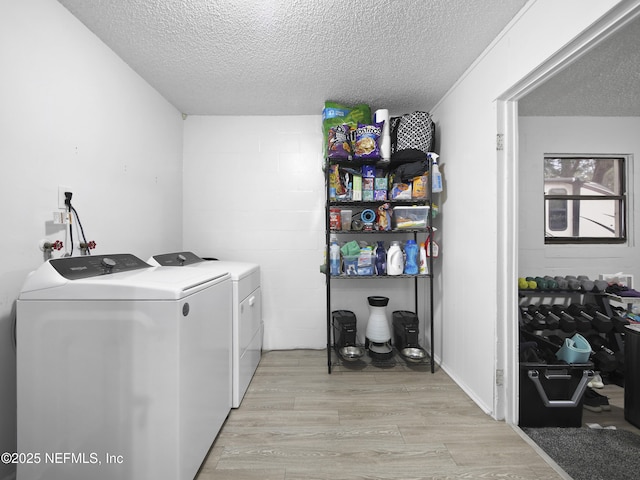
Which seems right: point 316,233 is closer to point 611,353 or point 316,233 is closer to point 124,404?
point 124,404

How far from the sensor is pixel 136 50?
1766 millimetres

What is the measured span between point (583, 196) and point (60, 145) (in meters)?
4.19

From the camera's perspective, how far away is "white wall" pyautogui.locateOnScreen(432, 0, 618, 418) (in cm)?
136

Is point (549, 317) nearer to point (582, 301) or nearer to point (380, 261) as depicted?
point (582, 301)

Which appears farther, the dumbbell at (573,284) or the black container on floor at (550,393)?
the dumbbell at (573,284)

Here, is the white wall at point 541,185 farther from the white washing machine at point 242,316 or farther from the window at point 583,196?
the white washing machine at point 242,316

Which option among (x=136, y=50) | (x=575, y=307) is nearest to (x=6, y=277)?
(x=136, y=50)

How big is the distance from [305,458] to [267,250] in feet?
5.68

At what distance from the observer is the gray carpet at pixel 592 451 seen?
133cm

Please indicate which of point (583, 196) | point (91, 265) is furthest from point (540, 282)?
point (91, 265)

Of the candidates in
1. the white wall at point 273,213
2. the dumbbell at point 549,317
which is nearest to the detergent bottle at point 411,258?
the white wall at point 273,213

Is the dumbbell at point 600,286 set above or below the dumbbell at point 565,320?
above

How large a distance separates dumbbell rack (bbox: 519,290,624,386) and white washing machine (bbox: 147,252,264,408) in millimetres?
2318

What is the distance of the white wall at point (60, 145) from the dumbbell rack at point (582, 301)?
3.26 metres
